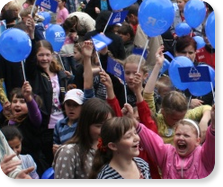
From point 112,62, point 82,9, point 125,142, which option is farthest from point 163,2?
point 82,9

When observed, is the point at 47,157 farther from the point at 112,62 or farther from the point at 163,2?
the point at 163,2

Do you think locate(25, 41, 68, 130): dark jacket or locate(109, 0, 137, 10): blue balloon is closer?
locate(25, 41, 68, 130): dark jacket

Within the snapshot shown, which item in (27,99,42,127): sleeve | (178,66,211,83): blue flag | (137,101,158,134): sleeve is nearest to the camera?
(137,101,158,134): sleeve

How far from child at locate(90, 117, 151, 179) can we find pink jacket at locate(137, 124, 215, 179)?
0.38 meters

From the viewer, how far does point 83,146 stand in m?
3.57

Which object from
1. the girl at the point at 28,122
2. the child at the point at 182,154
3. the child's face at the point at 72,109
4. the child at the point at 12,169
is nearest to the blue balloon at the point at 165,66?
the girl at the point at 28,122

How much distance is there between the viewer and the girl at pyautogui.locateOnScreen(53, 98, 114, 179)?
349 centimetres

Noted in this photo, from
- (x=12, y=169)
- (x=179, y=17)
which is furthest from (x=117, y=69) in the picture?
(x=179, y=17)

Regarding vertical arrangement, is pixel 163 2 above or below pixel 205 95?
above

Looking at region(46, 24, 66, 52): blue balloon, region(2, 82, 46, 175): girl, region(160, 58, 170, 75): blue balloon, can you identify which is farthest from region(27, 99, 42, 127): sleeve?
region(46, 24, 66, 52): blue balloon

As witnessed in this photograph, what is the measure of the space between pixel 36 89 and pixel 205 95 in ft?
5.26

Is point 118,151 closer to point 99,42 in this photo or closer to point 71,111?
point 71,111

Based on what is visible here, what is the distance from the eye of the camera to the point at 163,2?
4891 mm

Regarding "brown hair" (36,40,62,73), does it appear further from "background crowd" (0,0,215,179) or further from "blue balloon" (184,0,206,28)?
"blue balloon" (184,0,206,28)
